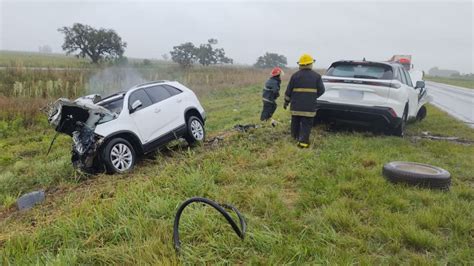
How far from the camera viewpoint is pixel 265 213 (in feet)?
11.9

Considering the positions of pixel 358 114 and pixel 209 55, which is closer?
pixel 358 114

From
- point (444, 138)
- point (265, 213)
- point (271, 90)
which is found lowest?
point (265, 213)

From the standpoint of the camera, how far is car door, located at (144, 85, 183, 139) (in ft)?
23.0

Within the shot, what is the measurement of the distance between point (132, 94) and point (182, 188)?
3.30 metres

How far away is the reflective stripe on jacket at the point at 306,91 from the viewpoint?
6.32 meters

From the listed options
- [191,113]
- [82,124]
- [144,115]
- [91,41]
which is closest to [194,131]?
[191,113]

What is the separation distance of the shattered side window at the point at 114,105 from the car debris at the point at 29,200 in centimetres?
210

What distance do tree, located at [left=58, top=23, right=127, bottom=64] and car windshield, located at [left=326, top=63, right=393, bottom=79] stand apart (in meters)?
31.6

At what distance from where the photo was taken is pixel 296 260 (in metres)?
2.78

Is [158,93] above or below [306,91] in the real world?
below

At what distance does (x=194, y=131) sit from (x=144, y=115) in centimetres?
139

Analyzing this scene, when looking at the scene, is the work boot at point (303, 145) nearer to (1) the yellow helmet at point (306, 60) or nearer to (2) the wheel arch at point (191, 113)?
(1) the yellow helmet at point (306, 60)

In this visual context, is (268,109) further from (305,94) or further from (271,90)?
(305,94)

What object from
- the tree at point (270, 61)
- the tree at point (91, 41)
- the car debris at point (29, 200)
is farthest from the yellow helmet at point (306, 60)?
the tree at point (270, 61)
